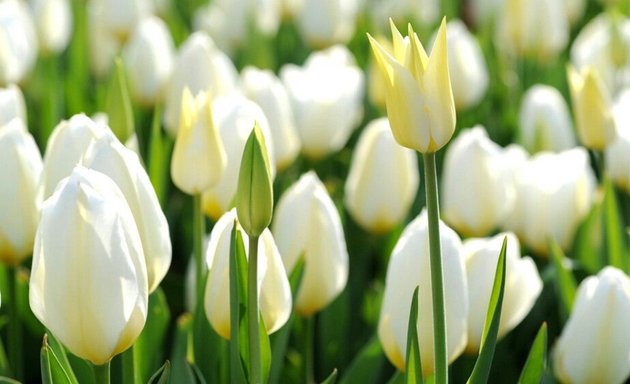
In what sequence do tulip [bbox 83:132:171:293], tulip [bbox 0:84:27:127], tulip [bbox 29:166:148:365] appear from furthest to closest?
tulip [bbox 0:84:27:127], tulip [bbox 83:132:171:293], tulip [bbox 29:166:148:365]

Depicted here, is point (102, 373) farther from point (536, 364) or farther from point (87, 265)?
point (536, 364)

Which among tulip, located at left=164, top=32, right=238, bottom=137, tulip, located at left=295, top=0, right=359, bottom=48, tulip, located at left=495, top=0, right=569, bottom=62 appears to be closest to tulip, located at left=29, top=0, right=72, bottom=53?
tulip, located at left=295, top=0, right=359, bottom=48

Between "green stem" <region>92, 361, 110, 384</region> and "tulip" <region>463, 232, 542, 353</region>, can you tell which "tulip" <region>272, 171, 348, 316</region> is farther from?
"green stem" <region>92, 361, 110, 384</region>

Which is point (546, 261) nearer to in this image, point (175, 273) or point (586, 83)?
point (586, 83)

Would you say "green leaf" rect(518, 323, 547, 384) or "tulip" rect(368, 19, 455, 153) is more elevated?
"tulip" rect(368, 19, 455, 153)

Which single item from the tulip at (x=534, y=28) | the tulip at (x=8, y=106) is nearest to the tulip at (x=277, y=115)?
the tulip at (x=8, y=106)

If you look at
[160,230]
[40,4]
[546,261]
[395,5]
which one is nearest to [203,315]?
[160,230]

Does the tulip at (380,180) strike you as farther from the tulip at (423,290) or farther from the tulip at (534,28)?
the tulip at (534,28)
